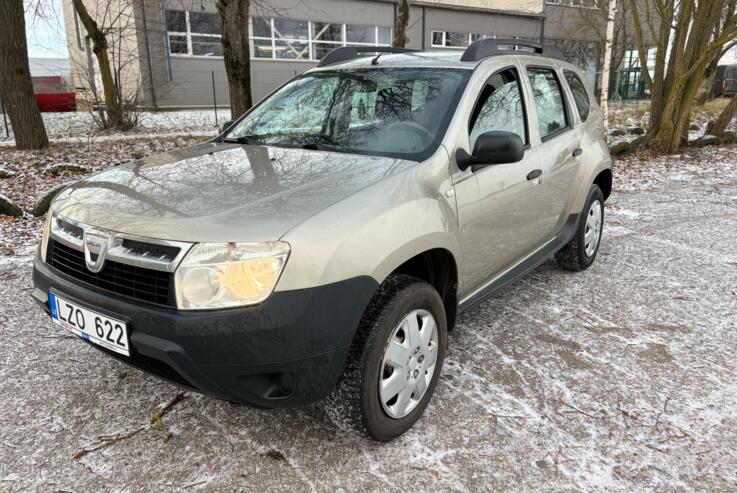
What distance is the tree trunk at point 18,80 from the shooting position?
847 centimetres

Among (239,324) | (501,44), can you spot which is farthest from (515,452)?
(501,44)

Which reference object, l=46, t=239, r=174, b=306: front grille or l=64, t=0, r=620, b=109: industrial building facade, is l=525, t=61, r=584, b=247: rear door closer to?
l=46, t=239, r=174, b=306: front grille

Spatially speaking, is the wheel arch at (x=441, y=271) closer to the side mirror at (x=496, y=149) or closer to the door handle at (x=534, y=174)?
the side mirror at (x=496, y=149)

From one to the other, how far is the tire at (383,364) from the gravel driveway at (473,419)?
151 millimetres

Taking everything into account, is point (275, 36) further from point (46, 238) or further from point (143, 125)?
point (46, 238)

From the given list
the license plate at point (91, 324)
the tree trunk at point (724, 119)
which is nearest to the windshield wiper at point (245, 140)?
the license plate at point (91, 324)

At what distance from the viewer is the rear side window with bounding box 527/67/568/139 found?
149 inches

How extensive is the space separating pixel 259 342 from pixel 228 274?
10.5 inches

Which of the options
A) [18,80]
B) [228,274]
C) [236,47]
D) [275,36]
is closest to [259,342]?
[228,274]

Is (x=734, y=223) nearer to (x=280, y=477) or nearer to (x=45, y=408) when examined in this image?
(x=280, y=477)

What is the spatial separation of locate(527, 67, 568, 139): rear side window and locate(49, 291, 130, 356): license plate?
9.22ft

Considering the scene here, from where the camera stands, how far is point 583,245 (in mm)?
4523

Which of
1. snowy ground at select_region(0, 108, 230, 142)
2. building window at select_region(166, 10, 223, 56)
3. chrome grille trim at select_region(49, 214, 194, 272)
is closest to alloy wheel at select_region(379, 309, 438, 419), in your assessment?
chrome grille trim at select_region(49, 214, 194, 272)

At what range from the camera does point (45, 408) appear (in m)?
2.75
